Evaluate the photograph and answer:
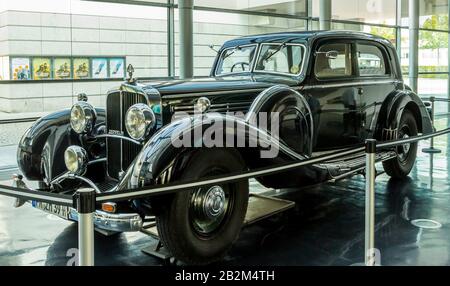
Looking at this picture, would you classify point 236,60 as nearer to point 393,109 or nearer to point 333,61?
point 333,61

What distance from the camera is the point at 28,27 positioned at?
7879 millimetres

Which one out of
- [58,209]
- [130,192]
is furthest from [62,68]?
[130,192]

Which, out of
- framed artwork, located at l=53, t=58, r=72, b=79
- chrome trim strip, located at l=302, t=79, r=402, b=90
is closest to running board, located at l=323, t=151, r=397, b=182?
chrome trim strip, located at l=302, t=79, r=402, b=90

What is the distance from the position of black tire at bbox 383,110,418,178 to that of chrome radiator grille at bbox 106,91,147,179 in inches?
139

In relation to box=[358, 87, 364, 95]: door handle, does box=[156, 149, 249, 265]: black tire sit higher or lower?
lower

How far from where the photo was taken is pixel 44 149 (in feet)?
14.4

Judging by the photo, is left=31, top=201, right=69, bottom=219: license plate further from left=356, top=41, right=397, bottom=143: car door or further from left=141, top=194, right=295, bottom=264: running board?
left=356, top=41, right=397, bottom=143: car door

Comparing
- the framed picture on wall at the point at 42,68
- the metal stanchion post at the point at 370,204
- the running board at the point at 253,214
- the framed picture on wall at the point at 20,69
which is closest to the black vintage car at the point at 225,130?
the running board at the point at 253,214

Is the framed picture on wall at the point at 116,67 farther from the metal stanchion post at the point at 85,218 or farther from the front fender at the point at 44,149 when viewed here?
the metal stanchion post at the point at 85,218

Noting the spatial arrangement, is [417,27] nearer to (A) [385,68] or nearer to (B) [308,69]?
(A) [385,68]

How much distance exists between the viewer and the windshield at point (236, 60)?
18.0 feet

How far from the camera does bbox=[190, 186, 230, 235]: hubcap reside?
11.7 feet

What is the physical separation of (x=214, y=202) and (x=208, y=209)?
0.26 ft
